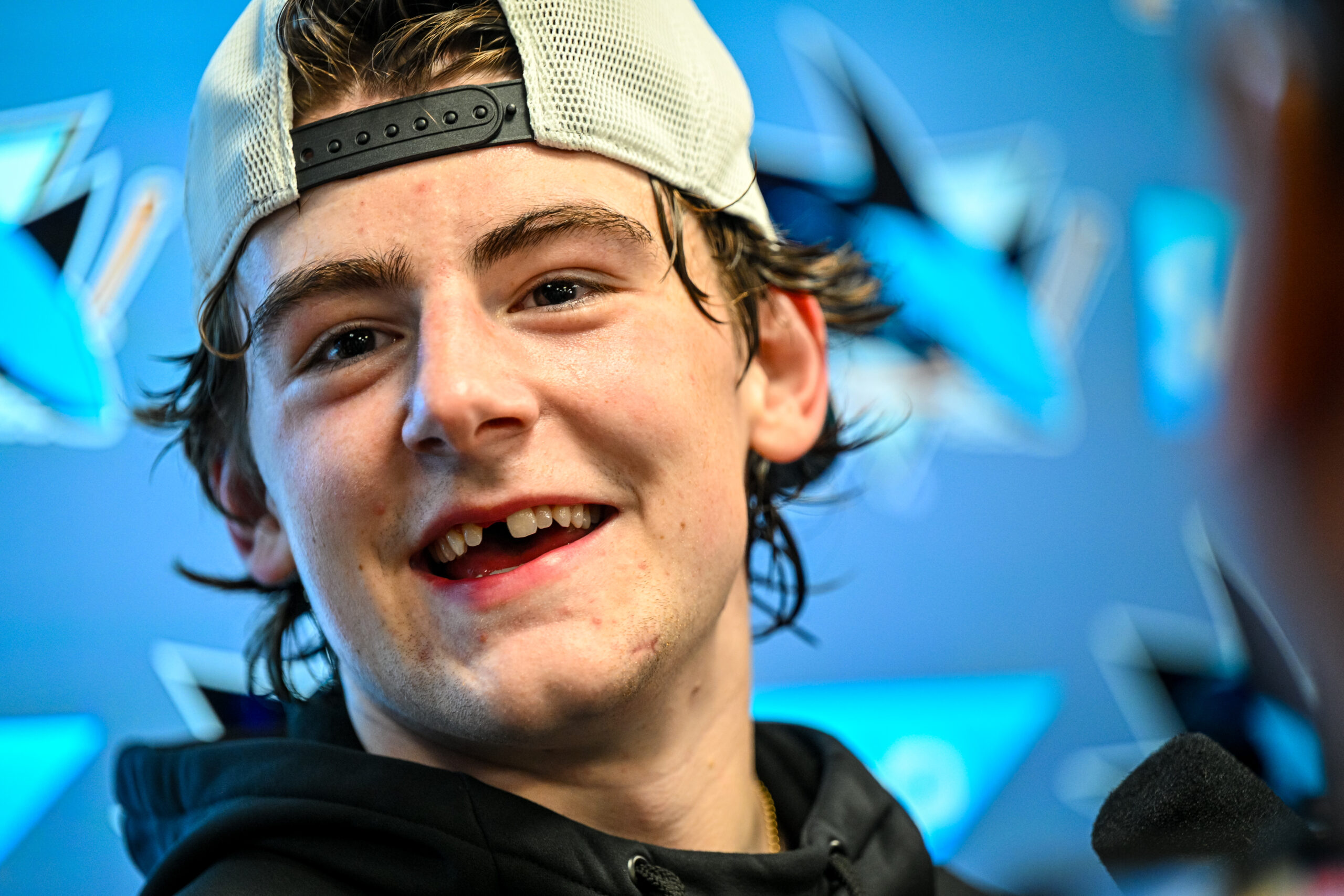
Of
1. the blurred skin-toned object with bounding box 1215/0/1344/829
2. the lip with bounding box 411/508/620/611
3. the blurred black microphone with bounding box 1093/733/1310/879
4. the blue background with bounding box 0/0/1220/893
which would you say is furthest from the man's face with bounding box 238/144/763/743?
the blue background with bounding box 0/0/1220/893

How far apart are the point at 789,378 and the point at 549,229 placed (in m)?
0.43

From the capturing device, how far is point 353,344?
1.11 metres

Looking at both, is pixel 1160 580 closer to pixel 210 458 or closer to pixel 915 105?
pixel 915 105

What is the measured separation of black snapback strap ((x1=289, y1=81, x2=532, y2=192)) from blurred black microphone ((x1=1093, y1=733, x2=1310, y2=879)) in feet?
2.55

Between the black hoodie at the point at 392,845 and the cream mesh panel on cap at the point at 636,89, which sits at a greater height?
Answer: the cream mesh panel on cap at the point at 636,89

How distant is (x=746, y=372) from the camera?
1.33 metres

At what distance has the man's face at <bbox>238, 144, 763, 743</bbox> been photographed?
40.7 inches

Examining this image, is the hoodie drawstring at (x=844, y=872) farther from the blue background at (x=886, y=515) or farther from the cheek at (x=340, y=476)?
the blue background at (x=886, y=515)

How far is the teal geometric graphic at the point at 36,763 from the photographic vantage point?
2309mm

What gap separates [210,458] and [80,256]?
130 centimetres

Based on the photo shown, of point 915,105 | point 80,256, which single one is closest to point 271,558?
point 80,256

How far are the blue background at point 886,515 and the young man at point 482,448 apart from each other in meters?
1.23

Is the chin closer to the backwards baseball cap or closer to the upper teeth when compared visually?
the upper teeth

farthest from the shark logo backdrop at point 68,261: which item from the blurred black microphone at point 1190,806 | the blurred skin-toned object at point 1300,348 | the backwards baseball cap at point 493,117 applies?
the blurred skin-toned object at point 1300,348
